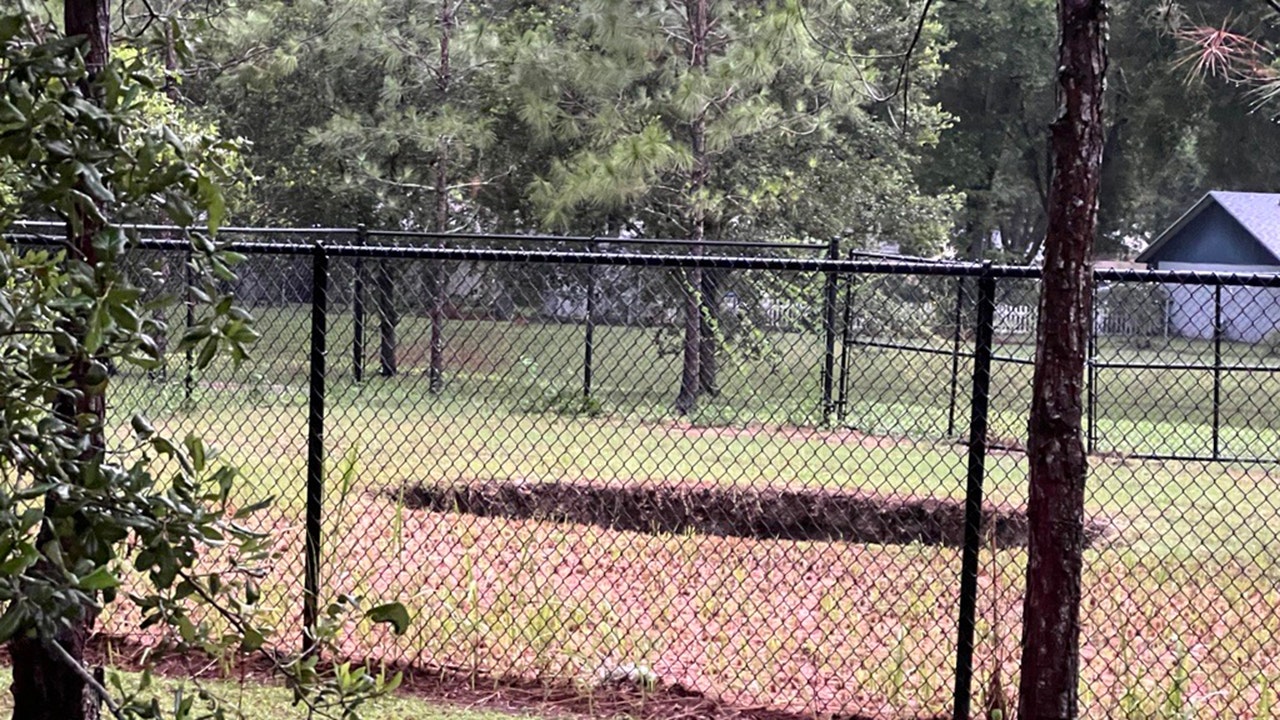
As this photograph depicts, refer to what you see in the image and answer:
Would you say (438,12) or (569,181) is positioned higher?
(438,12)

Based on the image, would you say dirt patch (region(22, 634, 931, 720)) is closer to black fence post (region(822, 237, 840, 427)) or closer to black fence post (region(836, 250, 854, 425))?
black fence post (region(822, 237, 840, 427))

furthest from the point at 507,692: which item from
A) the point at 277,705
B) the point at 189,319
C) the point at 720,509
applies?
the point at 189,319

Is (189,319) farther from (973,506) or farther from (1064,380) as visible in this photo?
(1064,380)

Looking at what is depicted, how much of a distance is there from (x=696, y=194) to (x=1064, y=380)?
9950 millimetres

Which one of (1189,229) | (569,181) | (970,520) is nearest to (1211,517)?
(970,520)

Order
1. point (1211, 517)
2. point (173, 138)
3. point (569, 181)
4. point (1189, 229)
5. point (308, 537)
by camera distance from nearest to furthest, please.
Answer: point (173, 138), point (308, 537), point (1211, 517), point (569, 181), point (1189, 229)

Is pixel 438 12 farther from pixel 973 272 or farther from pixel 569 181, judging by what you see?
pixel 973 272

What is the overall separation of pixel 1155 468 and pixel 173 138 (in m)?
8.98

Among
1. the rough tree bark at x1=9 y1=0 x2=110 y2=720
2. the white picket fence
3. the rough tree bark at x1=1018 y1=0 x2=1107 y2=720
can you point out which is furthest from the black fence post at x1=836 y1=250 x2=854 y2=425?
the rough tree bark at x1=9 y1=0 x2=110 y2=720

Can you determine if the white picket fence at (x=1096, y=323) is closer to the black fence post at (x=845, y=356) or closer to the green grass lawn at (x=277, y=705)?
the black fence post at (x=845, y=356)

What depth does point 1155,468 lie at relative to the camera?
9.68m

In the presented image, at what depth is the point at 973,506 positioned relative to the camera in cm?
421

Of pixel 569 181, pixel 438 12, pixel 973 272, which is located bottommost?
pixel 973 272

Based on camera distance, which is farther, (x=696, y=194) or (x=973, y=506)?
(x=696, y=194)
